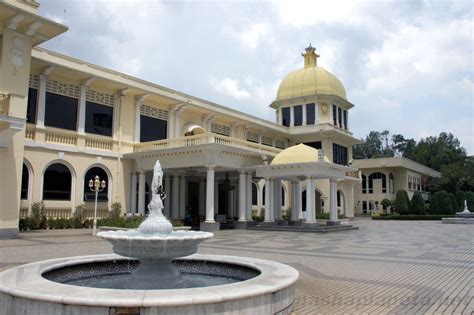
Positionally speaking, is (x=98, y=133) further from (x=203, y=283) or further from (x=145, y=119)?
(x=203, y=283)

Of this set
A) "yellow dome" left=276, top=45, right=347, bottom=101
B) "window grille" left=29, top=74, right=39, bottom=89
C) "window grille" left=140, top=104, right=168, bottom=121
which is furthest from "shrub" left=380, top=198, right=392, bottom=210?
"window grille" left=29, top=74, right=39, bottom=89

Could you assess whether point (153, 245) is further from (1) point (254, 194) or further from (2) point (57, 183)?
(1) point (254, 194)

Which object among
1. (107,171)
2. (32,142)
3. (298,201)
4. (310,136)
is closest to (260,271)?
(32,142)

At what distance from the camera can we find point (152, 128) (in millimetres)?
Result: 29109

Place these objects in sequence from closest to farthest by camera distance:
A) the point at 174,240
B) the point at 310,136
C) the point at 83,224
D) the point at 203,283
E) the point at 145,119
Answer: the point at 174,240
the point at 203,283
the point at 83,224
the point at 145,119
the point at 310,136

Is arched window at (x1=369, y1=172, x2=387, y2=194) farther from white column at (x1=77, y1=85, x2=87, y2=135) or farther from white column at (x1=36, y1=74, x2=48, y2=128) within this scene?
white column at (x1=36, y1=74, x2=48, y2=128)

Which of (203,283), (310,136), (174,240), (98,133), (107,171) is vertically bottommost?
(203,283)

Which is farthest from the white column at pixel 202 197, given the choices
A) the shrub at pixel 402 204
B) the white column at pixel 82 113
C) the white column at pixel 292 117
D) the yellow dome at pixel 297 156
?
the shrub at pixel 402 204

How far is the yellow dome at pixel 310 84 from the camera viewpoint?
139 feet

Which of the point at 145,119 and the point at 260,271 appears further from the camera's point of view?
the point at 145,119

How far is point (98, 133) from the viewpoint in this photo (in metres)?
25.8

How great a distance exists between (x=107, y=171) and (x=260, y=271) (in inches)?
803

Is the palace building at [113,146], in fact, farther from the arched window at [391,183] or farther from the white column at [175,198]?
the arched window at [391,183]

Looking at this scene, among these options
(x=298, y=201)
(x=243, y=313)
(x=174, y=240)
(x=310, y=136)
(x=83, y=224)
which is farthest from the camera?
(x=310, y=136)
